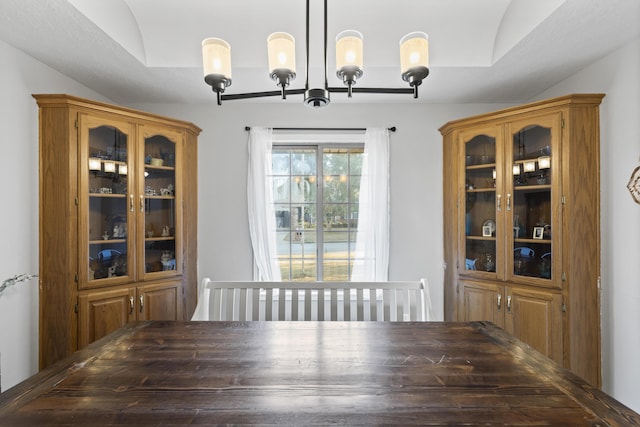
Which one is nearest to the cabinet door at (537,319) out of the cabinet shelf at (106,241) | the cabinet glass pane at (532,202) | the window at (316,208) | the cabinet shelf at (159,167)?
the cabinet glass pane at (532,202)

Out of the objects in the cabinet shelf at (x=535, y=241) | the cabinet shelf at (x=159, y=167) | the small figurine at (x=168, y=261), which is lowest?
the small figurine at (x=168, y=261)

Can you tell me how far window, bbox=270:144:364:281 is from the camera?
2904mm

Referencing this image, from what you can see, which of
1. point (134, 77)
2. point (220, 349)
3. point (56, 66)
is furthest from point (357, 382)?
point (56, 66)

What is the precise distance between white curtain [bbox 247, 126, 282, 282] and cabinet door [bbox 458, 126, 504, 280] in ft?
5.23

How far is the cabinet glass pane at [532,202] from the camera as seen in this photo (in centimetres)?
207

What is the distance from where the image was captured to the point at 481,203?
2.35 meters

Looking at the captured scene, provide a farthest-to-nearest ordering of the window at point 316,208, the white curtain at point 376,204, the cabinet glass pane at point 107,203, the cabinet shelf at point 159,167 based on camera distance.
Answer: the window at point 316,208 < the white curtain at point 376,204 < the cabinet shelf at point 159,167 < the cabinet glass pane at point 107,203

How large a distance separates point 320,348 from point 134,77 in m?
2.34

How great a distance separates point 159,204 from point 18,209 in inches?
31.1

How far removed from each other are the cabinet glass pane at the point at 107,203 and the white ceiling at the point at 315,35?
53 centimetres

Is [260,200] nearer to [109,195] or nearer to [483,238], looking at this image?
[109,195]

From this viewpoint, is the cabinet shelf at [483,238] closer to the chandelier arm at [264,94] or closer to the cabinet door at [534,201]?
the cabinet door at [534,201]

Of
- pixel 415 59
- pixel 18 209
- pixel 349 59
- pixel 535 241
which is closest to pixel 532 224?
pixel 535 241

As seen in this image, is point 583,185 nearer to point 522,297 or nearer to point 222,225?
point 522,297
